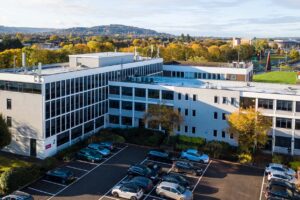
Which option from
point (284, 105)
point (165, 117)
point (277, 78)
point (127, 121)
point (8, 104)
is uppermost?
point (277, 78)

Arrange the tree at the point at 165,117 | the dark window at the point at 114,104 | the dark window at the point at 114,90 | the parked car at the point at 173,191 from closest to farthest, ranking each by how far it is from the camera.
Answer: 1. the parked car at the point at 173,191
2. the tree at the point at 165,117
3. the dark window at the point at 114,90
4. the dark window at the point at 114,104

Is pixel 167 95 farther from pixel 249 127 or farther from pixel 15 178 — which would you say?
pixel 15 178

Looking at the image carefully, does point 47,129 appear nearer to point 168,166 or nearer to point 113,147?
point 113,147

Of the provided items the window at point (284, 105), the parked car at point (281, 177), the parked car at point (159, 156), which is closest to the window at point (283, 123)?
the window at point (284, 105)

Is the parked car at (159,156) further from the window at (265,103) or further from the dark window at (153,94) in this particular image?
the window at (265,103)

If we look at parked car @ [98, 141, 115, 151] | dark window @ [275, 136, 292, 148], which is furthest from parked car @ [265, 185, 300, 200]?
parked car @ [98, 141, 115, 151]

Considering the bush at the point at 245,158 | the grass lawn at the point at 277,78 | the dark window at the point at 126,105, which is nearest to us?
the bush at the point at 245,158

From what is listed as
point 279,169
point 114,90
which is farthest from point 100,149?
point 279,169
